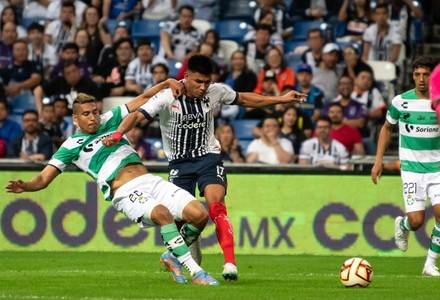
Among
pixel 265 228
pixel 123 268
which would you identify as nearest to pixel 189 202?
pixel 123 268

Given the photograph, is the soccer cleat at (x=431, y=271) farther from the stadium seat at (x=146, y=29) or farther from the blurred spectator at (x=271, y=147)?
the stadium seat at (x=146, y=29)

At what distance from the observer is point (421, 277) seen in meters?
12.3

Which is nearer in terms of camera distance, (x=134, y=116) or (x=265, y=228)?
(x=134, y=116)

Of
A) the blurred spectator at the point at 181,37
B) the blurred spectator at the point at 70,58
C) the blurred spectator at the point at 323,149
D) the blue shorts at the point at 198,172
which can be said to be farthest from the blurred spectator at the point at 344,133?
the blue shorts at the point at 198,172

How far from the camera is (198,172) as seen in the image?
11938 millimetres

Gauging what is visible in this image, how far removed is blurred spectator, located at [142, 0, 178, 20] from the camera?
73.0ft

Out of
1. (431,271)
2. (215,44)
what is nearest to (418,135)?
(431,271)

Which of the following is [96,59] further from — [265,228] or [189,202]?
[189,202]

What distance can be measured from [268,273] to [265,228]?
140 inches

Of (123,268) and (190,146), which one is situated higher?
(190,146)

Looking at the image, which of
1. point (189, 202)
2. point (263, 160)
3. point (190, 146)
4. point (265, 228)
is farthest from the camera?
point (263, 160)

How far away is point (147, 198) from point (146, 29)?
37.7 ft

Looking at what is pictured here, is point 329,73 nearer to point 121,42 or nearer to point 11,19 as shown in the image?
point 121,42

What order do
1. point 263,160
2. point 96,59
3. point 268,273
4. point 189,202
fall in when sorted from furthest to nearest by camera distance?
point 96,59
point 263,160
point 268,273
point 189,202
